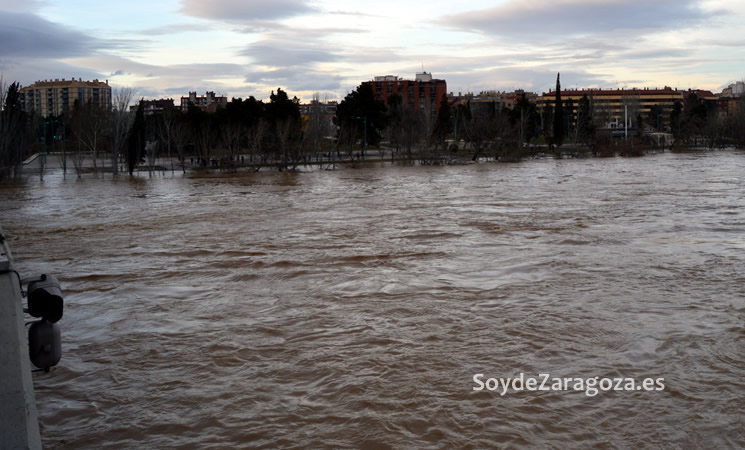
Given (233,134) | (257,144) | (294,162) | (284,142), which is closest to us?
(284,142)

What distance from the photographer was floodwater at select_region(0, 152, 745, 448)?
18.4 feet

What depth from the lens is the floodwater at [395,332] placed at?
560cm

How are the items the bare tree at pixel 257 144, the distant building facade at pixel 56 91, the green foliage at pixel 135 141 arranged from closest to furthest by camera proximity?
the green foliage at pixel 135 141
the bare tree at pixel 257 144
the distant building facade at pixel 56 91

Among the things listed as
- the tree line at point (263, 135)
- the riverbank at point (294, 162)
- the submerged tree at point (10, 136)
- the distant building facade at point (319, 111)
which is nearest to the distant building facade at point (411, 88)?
the distant building facade at point (319, 111)

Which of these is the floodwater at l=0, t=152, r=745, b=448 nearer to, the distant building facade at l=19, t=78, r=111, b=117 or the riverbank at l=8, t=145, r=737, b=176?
the riverbank at l=8, t=145, r=737, b=176

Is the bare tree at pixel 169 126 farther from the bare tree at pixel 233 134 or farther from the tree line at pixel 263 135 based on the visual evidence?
the bare tree at pixel 233 134

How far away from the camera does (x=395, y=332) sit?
8.02m

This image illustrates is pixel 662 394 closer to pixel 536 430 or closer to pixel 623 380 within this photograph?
pixel 623 380

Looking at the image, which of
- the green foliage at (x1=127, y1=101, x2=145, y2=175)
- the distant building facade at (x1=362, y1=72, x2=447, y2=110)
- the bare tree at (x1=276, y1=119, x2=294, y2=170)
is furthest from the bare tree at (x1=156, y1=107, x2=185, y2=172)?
the distant building facade at (x1=362, y1=72, x2=447, y2=110)

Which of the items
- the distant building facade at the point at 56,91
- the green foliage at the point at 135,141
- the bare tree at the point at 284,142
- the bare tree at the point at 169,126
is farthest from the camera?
the distant building facade at the point at 56,91

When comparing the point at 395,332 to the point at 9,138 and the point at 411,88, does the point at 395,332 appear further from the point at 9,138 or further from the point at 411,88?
the point at 411,88

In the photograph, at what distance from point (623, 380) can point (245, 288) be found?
232 inches

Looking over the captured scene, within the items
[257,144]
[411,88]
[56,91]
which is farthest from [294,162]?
[56,91]

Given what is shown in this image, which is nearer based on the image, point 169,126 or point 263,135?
point 263,135
